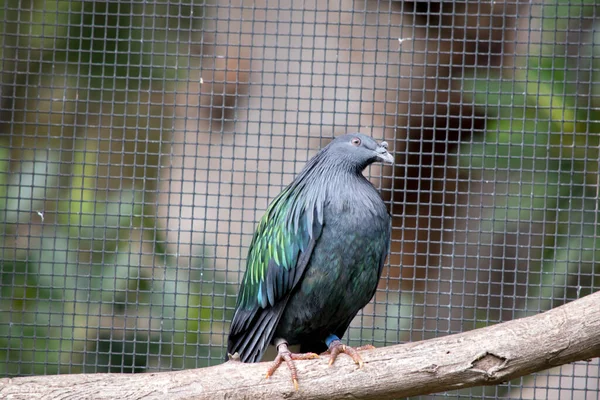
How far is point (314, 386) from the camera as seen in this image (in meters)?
2.72

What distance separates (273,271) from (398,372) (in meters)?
0.69

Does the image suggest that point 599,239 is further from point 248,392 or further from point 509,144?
point 248,392

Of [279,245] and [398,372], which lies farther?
[279,245]

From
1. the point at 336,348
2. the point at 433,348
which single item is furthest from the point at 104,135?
the point at 433,348

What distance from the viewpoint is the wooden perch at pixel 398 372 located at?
8.44ft

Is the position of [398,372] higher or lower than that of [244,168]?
lower

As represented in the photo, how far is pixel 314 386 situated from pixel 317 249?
1.80 feet

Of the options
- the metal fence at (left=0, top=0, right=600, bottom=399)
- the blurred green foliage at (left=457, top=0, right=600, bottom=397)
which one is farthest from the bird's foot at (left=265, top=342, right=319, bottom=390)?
the blurred green foliage at (left=457, top=0, right=600, bottom=397)

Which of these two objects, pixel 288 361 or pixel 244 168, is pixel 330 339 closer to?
pixel 288 361

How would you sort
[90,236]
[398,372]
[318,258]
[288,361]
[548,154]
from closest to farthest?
[398,372]
[288,361]
[318,258]
[548,154]
[90,236]

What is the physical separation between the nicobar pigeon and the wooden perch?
0.75 feet

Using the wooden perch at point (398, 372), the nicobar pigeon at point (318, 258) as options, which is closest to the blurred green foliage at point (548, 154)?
the nicobar pigeon at point (318, 258)

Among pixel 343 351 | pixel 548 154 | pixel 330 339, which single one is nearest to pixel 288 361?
pixel 343 351

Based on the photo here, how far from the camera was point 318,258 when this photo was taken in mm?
3041
